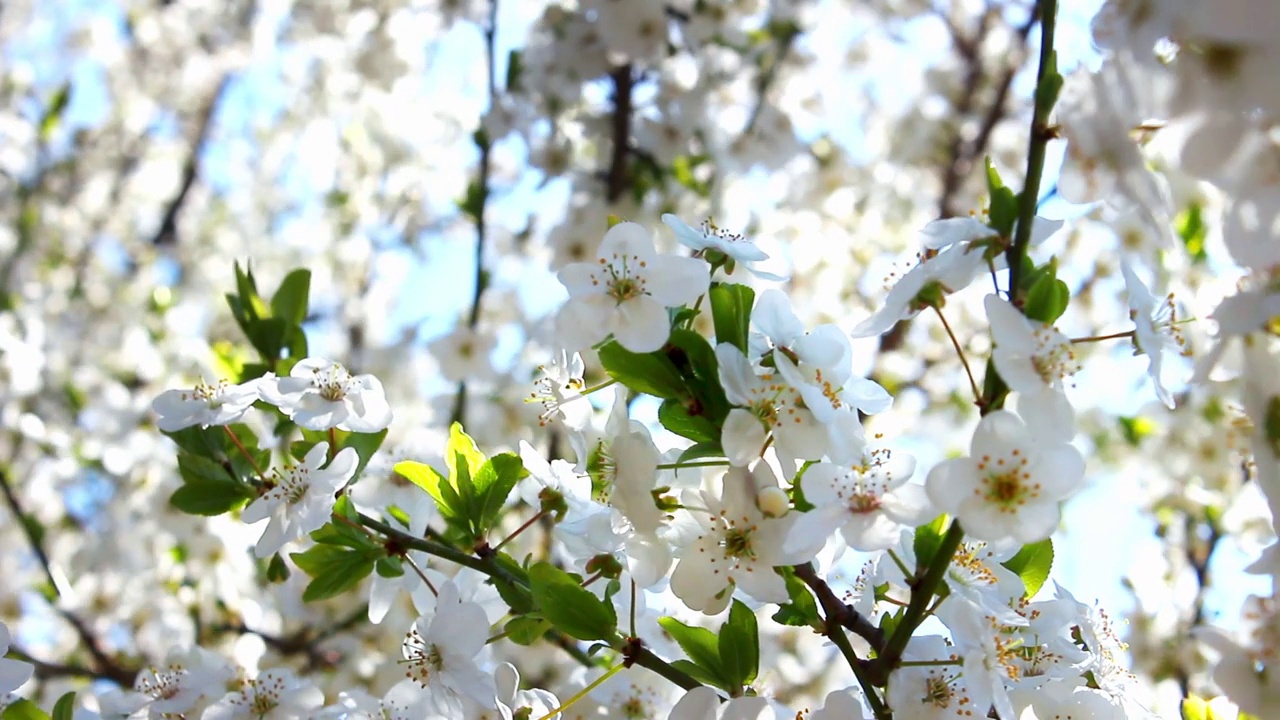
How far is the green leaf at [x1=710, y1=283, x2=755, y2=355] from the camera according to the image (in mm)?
1062

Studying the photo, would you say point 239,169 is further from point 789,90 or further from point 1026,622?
point 1026,622

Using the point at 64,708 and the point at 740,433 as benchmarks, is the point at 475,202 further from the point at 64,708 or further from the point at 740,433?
the point at 740,433

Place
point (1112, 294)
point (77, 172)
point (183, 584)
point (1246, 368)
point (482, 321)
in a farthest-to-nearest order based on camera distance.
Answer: point (77, 172) < point (1112, 294) < point (482, 321) < point (183, 584) < point (1246, 368)

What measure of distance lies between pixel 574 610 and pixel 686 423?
21 centimetres

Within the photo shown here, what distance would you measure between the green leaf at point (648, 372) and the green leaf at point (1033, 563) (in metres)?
0.43

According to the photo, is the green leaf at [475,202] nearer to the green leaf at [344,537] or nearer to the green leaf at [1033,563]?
the green leaf at [344,537]

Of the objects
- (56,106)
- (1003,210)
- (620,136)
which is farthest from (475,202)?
(56,106)

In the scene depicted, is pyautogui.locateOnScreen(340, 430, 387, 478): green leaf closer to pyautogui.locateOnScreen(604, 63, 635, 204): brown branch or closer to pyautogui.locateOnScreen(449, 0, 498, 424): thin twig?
pyautogui.locateOnScreen(449, 0, 498, 424): thin twig

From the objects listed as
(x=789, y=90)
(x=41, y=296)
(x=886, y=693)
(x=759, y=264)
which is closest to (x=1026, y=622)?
(x=886, y=693)

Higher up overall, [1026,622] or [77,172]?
[1026,622]

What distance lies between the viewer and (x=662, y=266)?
1.09 meters

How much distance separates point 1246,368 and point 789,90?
9.44ft

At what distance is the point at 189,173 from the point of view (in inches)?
248

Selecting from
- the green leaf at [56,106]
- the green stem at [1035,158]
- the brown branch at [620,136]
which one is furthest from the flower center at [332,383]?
the green leaf at [56,106]
